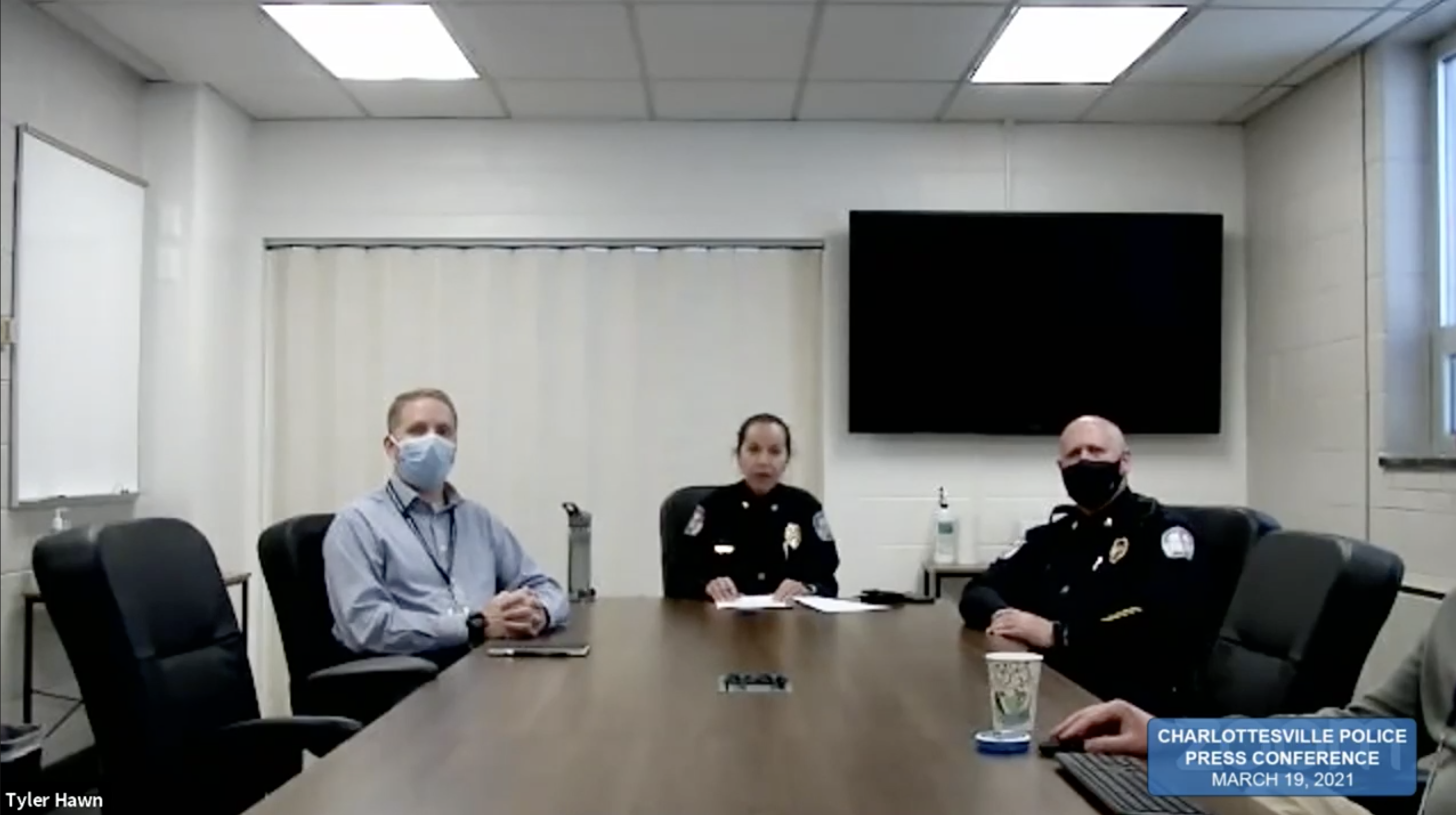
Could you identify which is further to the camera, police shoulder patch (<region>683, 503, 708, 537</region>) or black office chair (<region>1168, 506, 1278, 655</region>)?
police shoulder patch (<region>683, 503, 708, 537</region>)

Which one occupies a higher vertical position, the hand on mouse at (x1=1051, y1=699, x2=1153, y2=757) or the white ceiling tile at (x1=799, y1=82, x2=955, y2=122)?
the white ceiling tile at (x1=799, y1=82, x2=955, y2=122)

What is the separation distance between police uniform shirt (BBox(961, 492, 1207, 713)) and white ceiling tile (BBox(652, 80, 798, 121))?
7.64 ft

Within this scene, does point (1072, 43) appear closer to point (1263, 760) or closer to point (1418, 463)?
point (1418, 463)

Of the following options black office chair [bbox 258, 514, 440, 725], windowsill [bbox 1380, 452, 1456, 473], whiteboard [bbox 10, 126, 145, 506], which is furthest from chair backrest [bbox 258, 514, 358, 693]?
windowsill [bbox 1380, 452, 1456, 473]

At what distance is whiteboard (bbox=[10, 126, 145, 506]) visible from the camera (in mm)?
4297

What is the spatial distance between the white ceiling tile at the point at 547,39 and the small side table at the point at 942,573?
2328mm

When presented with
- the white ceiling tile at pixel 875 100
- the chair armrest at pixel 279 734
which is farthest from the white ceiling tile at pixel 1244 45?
the chair armrest at pixel 279 734

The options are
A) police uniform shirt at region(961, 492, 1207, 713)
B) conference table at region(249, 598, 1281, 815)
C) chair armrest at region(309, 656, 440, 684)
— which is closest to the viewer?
conference table at region(249, 598, 1281, 815)

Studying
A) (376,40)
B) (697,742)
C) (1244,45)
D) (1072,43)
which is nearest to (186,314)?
(376,40)

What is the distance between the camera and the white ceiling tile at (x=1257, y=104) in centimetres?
530

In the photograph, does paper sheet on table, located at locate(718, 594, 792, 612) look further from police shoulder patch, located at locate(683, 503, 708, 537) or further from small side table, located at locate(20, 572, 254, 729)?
small side table, located at locate(20, 572, 254, 729)

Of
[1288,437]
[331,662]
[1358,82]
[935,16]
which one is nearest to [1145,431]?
[1288,437]

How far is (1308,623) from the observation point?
2.49 meters

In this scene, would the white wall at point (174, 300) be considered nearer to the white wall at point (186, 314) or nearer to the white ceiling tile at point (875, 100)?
the white wall at point (186, 314)
